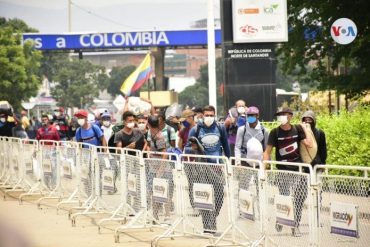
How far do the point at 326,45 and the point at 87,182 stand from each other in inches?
819

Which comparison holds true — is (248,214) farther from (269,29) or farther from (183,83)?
(183,83)

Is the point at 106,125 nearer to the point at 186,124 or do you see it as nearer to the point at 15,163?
the point at 15,163

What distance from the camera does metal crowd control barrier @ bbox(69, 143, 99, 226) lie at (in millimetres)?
15773

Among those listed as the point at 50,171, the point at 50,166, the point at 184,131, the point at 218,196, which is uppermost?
the point at 184,131

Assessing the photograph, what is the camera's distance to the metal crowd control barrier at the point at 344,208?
7.61m

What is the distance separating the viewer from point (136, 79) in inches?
1516

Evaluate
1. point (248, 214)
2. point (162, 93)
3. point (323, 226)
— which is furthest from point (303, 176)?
point (162, 93)

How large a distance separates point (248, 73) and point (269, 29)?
4.12 feet

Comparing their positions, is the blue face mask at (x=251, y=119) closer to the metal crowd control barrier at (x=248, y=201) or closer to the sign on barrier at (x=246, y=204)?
the metal crowd control barrier at (x=248, y=201)

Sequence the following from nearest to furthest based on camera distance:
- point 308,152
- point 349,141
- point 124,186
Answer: point 308,152 < point 124,186 < point 349,141

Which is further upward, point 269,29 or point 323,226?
point 269,29

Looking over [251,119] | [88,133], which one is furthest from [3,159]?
[251,119]

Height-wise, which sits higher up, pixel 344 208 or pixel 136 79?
pixel 136 79

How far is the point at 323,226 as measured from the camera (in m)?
8.49
